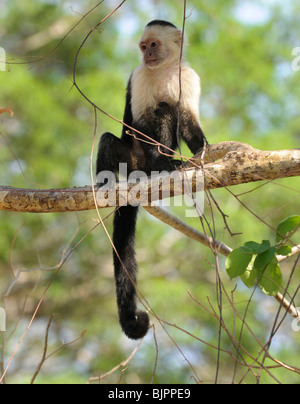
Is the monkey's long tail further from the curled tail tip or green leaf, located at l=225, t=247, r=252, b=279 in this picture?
green leaf, located at l=225, t=247, r=252, b=279

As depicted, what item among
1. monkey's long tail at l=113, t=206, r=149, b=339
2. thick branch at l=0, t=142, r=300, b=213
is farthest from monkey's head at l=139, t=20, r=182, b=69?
thick branch at l=0, t=142, r=300, b=213

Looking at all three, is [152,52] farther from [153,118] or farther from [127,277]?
[127,277]

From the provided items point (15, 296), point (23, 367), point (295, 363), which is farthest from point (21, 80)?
point (295, 363)

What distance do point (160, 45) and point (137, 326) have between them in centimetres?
225

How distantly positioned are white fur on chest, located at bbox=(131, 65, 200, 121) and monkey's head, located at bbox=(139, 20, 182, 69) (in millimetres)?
102

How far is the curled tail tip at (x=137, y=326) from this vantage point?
315cm

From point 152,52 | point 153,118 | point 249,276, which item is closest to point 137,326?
point 249,276

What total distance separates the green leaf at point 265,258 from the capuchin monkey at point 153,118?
141 cm

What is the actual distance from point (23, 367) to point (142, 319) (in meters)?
7.74

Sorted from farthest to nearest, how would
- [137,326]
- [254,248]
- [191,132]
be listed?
[191,132] → [137,326] → [254,248]

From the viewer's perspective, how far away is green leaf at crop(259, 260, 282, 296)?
2.18 metres

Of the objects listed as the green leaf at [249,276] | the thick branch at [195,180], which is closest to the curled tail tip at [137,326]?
the thick branch at [195,180]

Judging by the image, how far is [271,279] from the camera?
7.19 feet
